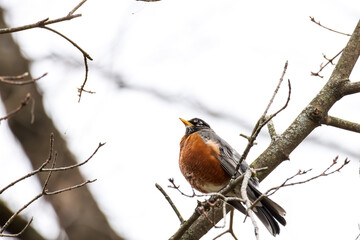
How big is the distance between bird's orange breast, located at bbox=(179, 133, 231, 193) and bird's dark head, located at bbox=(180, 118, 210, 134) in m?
0.63

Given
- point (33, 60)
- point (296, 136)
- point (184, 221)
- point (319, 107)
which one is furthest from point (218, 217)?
point (33, 60)

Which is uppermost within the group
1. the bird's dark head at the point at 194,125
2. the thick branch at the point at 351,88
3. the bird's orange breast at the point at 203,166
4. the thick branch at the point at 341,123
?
the thick branch at the point at 351,88

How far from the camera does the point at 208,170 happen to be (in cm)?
472

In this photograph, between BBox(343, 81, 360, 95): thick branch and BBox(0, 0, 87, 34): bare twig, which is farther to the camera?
BBox(343, 81, 360, 95): thick branch

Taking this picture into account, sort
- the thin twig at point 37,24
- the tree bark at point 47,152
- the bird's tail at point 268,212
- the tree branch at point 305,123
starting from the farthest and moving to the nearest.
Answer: the tree bark at point 47,152 → the bird's tail at point 268,212 → the tree branch at point 305,123 → the thin twig at point 37,24

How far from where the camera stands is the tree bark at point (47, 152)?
5.47 meters

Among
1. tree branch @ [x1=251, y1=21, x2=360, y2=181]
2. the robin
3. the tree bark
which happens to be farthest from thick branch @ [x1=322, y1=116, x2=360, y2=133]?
the tree bark

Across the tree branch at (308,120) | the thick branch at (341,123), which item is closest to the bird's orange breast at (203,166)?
the tree branch at (308,120)

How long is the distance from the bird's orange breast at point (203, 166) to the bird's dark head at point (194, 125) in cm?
63

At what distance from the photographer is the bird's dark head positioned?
5711mm

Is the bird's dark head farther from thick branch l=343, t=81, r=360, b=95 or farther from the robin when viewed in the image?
thick branch l=343, t=81, r=360, b=95

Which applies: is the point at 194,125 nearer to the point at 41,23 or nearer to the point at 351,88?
the point at 351,88

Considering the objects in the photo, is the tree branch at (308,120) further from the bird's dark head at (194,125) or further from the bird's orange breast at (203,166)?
the bird's dark head at (194,125)

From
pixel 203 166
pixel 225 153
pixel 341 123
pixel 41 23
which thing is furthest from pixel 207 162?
pixel 41 23
